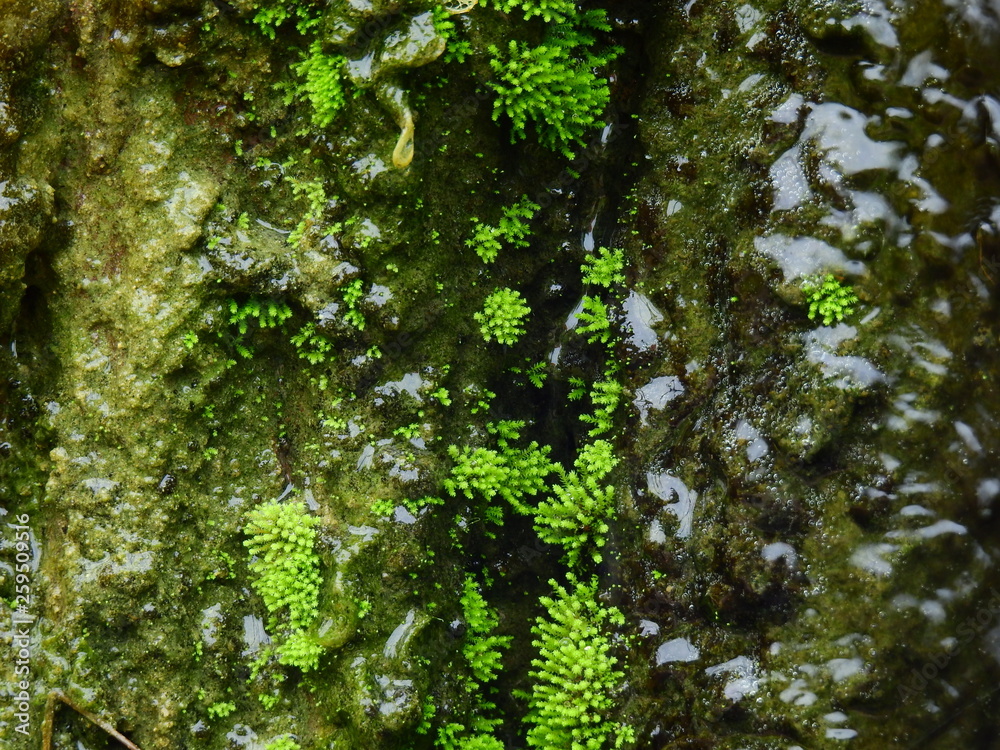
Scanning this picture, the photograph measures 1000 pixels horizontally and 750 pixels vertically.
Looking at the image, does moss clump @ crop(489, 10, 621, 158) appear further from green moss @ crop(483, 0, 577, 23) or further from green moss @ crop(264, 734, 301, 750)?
green moss @ crop(264, 734, 301, 750)

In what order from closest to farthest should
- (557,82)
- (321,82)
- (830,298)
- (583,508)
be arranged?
(830,298)
(321,82)
(557,82)
(583,508)

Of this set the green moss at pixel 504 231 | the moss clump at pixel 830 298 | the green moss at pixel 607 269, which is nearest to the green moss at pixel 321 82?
the green moss at pixel 504 231

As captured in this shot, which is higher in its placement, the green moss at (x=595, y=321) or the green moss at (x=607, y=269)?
the green moss at (x=607, y=269)

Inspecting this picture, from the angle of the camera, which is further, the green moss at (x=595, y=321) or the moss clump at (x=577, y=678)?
the green moss at (x=595, y=321)

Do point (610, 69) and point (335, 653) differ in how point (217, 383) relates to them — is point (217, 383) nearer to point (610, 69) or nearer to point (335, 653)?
point (335, 653)

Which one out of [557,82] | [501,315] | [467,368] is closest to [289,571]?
[467,368]

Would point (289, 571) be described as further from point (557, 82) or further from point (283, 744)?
point (557, 82)

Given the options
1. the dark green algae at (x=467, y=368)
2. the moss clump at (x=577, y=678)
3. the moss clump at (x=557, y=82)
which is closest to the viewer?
the dark green algae at (x=467, y=368)

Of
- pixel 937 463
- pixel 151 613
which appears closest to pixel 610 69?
pixel 937 463

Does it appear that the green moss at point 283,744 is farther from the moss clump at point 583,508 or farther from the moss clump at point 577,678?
the moss clump at point 583,508

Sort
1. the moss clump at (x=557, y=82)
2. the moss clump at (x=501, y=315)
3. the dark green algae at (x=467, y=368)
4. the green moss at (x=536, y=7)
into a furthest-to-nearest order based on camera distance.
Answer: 1. the moss clump at (x=501, y=315)
2. the moss clump at (x=557, y=82)
3. the green moss at (x=536, y=7)
4. the dark green algae at (x=467, y=368)
